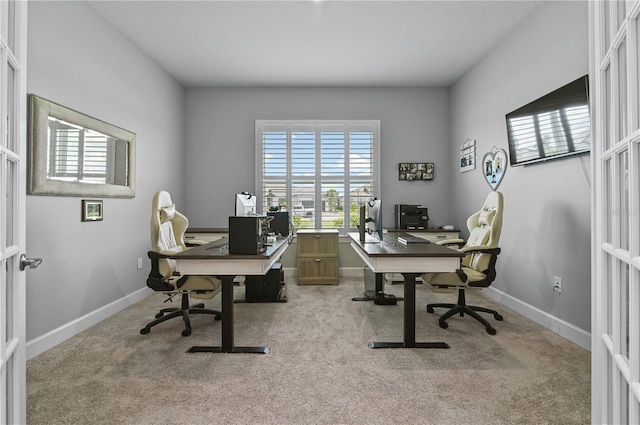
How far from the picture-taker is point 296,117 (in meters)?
5.46

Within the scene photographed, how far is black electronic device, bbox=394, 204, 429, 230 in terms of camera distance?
201 inches

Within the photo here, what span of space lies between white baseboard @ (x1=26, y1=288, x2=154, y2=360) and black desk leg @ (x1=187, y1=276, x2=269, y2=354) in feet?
3.79

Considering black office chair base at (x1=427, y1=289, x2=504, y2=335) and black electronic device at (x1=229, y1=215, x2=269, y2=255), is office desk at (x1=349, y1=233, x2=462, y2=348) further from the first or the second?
black electronic device at (x1=229, y1=215, x2=269, y2=255)

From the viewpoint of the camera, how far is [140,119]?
412cm

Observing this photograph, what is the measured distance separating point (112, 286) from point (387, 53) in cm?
427

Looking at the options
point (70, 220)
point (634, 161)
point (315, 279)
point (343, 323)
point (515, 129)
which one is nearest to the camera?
point (634, 161)

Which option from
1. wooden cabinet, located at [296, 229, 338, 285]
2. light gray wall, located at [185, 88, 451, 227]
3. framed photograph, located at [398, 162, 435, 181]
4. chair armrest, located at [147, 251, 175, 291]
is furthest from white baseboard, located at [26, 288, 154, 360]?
framed photograph, located at [398, 162, 435, 181]

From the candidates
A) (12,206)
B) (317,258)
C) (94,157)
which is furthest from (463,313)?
(94,157)

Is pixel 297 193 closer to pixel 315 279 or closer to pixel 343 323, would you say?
pixel 315 279

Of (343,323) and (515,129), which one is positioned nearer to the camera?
(343,323)

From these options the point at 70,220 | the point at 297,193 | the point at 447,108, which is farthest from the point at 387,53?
the point at 70,220

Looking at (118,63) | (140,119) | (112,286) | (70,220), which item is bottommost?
(112,286)

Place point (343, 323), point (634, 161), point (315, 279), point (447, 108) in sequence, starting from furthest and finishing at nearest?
1. point (447, 108)
2. point (315, 279)
3. point (343, 323)
4. point (634, 161)

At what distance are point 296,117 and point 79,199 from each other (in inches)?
131
